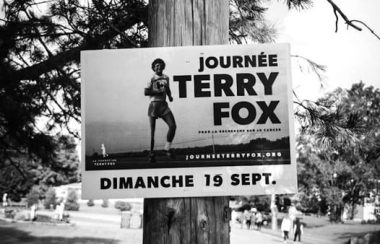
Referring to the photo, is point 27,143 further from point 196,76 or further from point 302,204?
point 302,204

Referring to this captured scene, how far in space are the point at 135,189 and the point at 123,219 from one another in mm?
22633

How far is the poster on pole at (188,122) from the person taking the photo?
1616mm

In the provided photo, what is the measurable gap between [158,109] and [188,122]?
4.9 inches

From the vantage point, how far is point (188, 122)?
5.35 ft

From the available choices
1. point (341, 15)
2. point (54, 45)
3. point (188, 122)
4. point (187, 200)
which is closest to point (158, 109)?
point (188, 122)

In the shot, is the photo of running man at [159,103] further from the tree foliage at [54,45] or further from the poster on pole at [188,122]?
the tree foliage at [54,45]

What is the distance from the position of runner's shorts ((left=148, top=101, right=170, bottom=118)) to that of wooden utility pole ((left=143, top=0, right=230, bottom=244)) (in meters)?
0.23

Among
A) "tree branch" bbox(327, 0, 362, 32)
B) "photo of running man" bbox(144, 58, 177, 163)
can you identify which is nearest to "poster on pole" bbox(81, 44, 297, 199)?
"photo of running man" bbox(144, 58, 177, 163)

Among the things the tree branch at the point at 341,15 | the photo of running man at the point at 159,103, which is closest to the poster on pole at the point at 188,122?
the photo of running man at the point at 159,103

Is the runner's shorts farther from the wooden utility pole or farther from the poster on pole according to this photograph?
the wooden utility pole

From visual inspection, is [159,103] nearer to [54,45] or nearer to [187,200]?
[187,200]

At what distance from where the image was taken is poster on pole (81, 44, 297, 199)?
63.6 inches

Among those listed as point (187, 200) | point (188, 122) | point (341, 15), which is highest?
point (341, 15)

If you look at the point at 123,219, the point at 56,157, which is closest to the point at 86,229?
the point at 123,219
